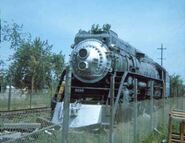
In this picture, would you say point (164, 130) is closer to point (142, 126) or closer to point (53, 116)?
point (142, 126)

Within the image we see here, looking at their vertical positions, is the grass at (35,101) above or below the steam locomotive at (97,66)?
below

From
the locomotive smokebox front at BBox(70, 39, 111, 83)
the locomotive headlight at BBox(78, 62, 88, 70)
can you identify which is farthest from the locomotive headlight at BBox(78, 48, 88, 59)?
the locomotive headlight at BBox(78, 62, 88, 70)

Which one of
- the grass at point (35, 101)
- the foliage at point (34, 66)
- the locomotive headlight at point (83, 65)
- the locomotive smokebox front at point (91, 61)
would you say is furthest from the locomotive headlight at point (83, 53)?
the foliage at point (34, 66)

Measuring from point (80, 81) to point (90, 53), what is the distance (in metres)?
1.29

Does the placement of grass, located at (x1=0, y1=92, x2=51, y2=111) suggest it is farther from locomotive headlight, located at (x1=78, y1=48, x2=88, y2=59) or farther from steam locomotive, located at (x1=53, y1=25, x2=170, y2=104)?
locomotive headlight, located at (x1=78, y1=48, x2=88, y2=59)

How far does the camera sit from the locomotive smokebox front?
55.7 feet

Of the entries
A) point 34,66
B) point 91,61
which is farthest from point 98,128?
point 34,66

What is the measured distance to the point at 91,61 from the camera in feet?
55.6

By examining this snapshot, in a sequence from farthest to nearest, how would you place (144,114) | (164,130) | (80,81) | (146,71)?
(146,71) → (80,81) → (164,130) → (144,114)

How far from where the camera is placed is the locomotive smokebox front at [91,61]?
1698 cm

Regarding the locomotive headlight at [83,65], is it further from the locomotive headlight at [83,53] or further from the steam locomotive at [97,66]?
the locomotive headlight at [83,53]

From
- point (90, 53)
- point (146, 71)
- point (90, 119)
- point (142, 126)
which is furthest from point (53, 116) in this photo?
point (146, 71)

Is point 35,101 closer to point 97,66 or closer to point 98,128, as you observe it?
point 97,66

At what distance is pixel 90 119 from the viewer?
44.1 ft
